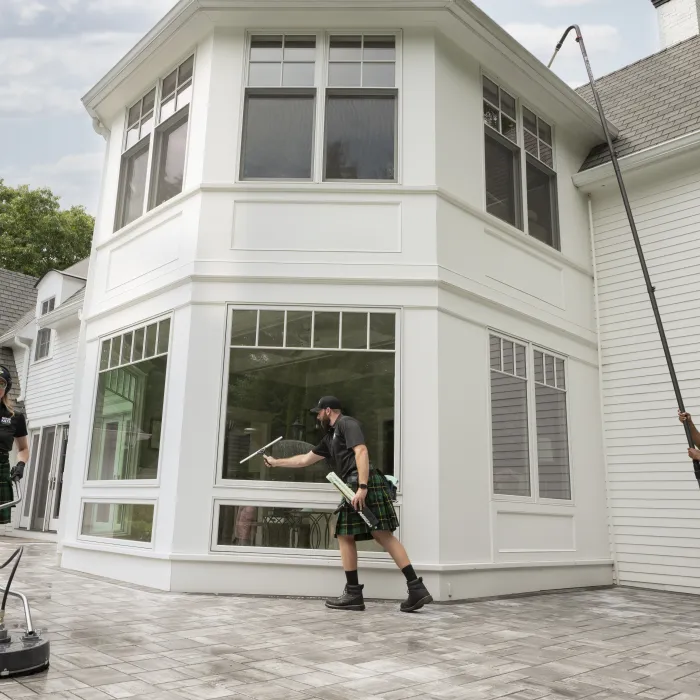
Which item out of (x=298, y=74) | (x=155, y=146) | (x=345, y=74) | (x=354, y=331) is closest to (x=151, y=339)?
(x=354, y=331)

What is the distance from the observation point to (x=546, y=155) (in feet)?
27.5

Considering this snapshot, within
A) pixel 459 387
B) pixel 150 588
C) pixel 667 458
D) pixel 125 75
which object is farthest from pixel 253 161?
pixel 667 458

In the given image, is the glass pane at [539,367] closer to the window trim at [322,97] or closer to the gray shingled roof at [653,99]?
the window trim at [322,97]

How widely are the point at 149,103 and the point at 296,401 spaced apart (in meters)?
4.36

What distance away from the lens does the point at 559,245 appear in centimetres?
819

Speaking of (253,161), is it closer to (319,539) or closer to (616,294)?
(319,539)

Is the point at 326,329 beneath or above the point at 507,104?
beneath

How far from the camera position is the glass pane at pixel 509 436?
21.9 feet

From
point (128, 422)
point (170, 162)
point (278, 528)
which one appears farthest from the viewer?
point (170, 162)

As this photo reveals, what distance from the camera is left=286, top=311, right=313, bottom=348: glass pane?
6273 millimetres

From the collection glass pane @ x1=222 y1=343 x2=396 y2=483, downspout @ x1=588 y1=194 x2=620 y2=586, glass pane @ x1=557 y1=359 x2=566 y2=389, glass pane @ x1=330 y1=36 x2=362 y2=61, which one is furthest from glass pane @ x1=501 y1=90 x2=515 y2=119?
glass pane @ x1=222 y1=343 x2=396 y2=483

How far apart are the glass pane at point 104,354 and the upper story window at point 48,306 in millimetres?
6403

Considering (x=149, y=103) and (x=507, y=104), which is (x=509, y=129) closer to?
(x=507, y=104)

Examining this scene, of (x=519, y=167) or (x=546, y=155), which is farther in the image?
(x=546, y=155)
